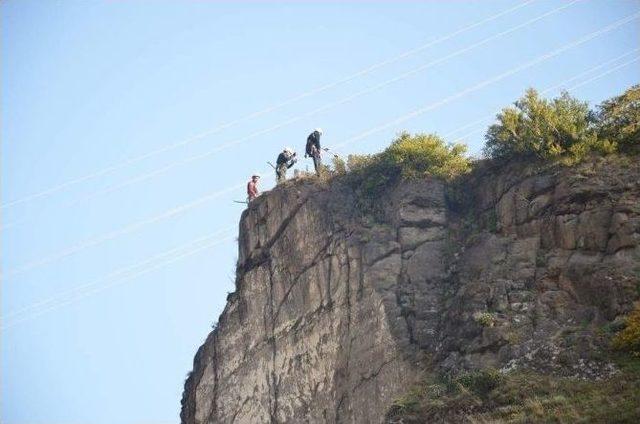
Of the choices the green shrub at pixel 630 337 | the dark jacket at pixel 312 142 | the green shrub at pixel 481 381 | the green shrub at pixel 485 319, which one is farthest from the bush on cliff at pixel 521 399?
the dark jacket at pixel 312 142

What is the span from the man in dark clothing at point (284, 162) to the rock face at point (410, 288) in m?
1.59

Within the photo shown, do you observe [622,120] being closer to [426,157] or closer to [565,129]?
[565,129]

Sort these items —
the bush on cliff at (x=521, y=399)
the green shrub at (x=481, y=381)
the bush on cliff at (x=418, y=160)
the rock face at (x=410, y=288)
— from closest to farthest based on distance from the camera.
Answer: the bush on cliff at (x=521, y=399) → the green shrub at (x=481, y=381) → the rock face at (x=410, y=288) → the bush on cliff at (x=418, y=160)

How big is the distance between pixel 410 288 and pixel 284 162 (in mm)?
10121

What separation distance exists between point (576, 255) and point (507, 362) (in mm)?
4018

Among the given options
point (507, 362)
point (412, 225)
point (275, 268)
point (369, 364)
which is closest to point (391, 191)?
point (412, 225)

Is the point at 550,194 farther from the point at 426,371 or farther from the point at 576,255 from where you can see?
the point at 426,371

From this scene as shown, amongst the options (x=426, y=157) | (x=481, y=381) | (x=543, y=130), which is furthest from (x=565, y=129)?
(x=481, y=381)

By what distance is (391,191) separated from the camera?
3219 centimetres

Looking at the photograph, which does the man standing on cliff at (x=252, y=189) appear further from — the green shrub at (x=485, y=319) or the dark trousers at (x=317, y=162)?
the green shrub at (x=485, y=319)

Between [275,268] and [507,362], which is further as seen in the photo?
[275,268]

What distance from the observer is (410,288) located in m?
28.7

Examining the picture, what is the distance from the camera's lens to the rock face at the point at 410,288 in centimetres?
2495

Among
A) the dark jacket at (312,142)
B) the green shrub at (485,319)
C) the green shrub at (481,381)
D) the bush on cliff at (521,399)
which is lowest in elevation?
the bush on cliff at (521,399)
